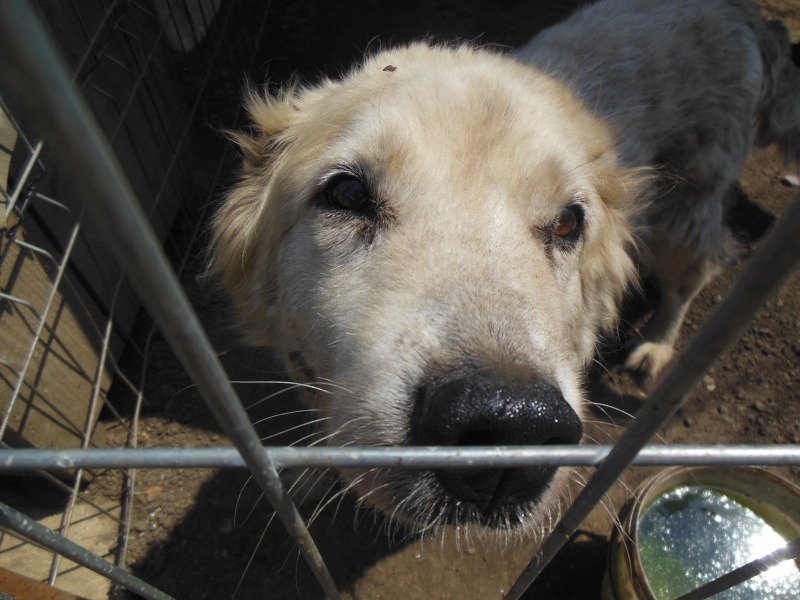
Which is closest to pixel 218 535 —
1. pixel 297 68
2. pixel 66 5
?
pixel 66 5

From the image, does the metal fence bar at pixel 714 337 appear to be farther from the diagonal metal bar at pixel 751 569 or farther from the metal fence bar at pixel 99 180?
the metal fence bar at pixel 99 180

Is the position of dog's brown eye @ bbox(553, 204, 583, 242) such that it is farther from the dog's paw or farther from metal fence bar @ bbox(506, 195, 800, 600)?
the dog's paw

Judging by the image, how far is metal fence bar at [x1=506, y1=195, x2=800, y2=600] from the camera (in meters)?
0.65

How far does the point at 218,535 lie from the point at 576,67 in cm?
340

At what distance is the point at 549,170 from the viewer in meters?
2.12

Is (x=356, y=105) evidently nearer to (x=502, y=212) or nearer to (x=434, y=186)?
(x=434, y=186)

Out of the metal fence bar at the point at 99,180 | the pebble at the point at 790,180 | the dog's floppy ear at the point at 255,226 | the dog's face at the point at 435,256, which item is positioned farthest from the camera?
the pebble at the point at 790,180

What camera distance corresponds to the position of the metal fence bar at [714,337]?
Result: 2.12ft

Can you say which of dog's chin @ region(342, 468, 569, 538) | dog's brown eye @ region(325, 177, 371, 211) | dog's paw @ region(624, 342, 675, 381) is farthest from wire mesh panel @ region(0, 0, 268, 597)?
dog's paw @ region(624, 342, 675, 381)

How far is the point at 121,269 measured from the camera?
3604 mm

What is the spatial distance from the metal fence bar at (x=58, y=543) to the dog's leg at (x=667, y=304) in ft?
11.7

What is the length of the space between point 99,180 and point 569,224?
6.82 ft

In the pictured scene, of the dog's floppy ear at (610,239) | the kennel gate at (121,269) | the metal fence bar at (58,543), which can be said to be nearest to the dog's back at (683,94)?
the dog's floppy ear at (610,239)

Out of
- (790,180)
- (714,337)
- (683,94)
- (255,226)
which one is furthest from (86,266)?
(790,180)
